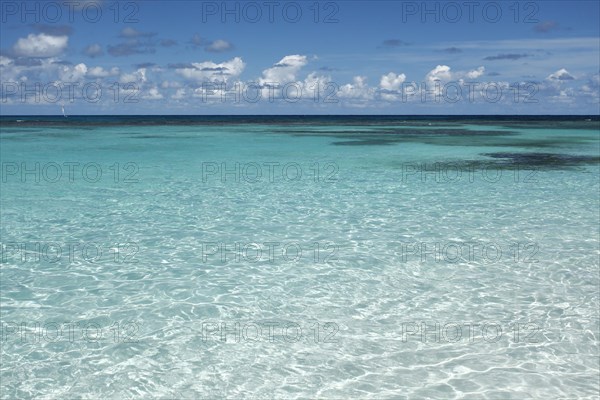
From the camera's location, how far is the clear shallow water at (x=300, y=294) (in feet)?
20.0

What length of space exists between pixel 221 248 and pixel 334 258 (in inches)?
91.8

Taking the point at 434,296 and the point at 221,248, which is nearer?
the point at 434,296

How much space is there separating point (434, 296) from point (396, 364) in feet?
7.50

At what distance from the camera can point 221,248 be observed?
1101cm

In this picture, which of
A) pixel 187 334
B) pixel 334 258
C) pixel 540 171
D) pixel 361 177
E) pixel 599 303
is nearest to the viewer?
pixel 187 334

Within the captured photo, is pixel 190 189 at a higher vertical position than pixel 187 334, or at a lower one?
higher

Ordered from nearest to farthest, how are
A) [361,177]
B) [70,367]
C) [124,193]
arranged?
[70,367] < [124,193] < [361,177]

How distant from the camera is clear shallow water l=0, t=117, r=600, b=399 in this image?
609cm

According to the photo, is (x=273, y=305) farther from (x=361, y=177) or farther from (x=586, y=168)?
(x=586, y=168)

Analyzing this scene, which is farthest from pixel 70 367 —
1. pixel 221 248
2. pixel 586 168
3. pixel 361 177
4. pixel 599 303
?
pixel 586 168

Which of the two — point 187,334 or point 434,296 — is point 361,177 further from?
point 187,334

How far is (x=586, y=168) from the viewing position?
79.8 ft

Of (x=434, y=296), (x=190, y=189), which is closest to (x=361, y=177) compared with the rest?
(x=190, y=189)

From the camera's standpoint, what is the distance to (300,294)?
858 centimetres
